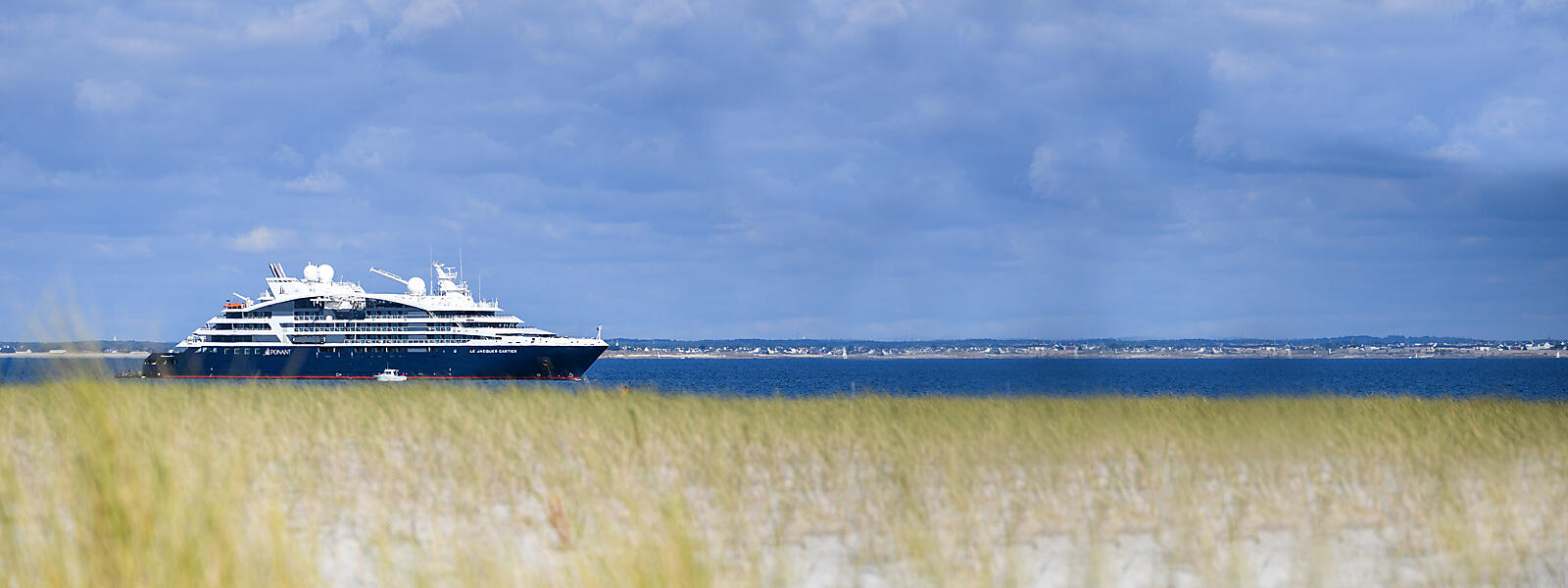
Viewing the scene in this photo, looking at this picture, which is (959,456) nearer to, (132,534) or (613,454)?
(613,454)

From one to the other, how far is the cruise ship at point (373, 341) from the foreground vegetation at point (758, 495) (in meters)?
59.4

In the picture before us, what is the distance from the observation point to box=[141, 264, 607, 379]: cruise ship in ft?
237

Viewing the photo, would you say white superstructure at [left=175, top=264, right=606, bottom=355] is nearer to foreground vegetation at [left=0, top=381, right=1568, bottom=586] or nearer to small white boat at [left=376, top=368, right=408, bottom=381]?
small white boat at [left=376, top=368, right=408, bottom=381]

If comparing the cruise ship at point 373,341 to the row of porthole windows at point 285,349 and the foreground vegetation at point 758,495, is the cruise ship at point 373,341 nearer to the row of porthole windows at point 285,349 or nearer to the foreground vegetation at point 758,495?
the row of porthole windows at point 285,349

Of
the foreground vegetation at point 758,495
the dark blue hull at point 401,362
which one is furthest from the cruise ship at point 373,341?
the foreground vegetation at point 758,495

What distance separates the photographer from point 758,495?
8422 mm

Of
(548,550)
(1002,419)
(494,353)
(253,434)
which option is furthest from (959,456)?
(494,353)

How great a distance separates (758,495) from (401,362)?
68.2 meters

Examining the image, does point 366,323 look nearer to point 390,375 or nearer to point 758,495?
point 390,375

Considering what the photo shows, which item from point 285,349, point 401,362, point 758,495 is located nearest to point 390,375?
point 401,362

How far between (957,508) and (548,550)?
2501mm

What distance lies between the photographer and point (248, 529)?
6270 millimetres

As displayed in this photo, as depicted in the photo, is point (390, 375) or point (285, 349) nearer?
point (390, 375)

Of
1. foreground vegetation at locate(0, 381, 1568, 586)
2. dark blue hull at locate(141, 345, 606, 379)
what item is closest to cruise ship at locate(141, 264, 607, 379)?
dark blue hull at locate(141, 345, 606, 379)
